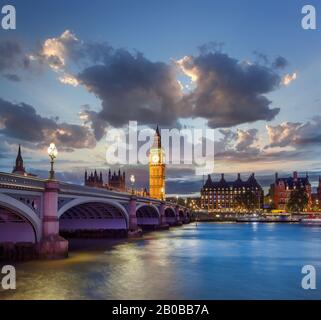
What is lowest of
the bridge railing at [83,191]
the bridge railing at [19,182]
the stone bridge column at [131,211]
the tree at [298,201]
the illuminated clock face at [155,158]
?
the tree at [298,201]

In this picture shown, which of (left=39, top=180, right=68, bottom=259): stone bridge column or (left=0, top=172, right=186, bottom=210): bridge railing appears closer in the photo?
(left=0, top=172, right=186, bottom=210): bridge railing

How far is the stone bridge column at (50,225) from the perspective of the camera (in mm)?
35125

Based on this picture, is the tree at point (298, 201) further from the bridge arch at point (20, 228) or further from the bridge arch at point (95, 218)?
the bridge arch at point (20, 228)

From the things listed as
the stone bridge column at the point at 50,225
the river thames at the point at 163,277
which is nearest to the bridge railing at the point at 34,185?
the stone bridge column at the point at 50,225

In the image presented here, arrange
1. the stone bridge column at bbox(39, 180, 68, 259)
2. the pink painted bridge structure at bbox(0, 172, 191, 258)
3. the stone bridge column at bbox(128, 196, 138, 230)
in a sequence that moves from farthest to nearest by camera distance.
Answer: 1. the stone bridge column at bbox(128, 196, 138, 230)
2. the stone bridge column at bbox(39, 180, 68, 259)
3. the pink painted bridge structure at bbox(0, 172, 191, 258)

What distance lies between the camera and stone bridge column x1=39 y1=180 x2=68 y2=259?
35.1 metres

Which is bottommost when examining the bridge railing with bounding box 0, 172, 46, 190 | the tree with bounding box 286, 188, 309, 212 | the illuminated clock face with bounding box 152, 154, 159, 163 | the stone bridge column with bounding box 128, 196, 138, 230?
the tree with bounding box 286, 188, 309, 212

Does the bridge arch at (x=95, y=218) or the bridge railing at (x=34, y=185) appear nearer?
the bridge railing at (x=34, y=185)

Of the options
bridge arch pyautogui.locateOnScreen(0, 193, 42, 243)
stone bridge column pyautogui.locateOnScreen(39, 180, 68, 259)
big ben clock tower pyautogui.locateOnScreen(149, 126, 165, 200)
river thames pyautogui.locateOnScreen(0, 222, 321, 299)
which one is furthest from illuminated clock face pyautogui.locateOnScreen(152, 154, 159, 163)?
bridge arch pyautogui.locateOnScreen(0, 193, 42, 243)

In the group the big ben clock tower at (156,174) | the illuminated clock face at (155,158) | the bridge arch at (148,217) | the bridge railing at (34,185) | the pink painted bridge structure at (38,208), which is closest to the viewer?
the bridge railing at (34,185)

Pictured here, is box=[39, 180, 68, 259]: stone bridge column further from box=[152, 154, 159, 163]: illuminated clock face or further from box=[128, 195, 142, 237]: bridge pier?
box=[152, 154, 159, 163]: illuminated clock face

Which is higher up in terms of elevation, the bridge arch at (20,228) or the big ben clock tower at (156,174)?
the big ben clock tower at (156,174)

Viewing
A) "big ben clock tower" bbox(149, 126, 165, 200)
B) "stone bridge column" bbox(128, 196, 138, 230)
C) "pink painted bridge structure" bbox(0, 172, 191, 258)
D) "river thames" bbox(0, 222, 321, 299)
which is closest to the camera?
"river thames" bbox(0, 222, 321, 299)

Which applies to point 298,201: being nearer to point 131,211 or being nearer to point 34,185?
point 131,211
